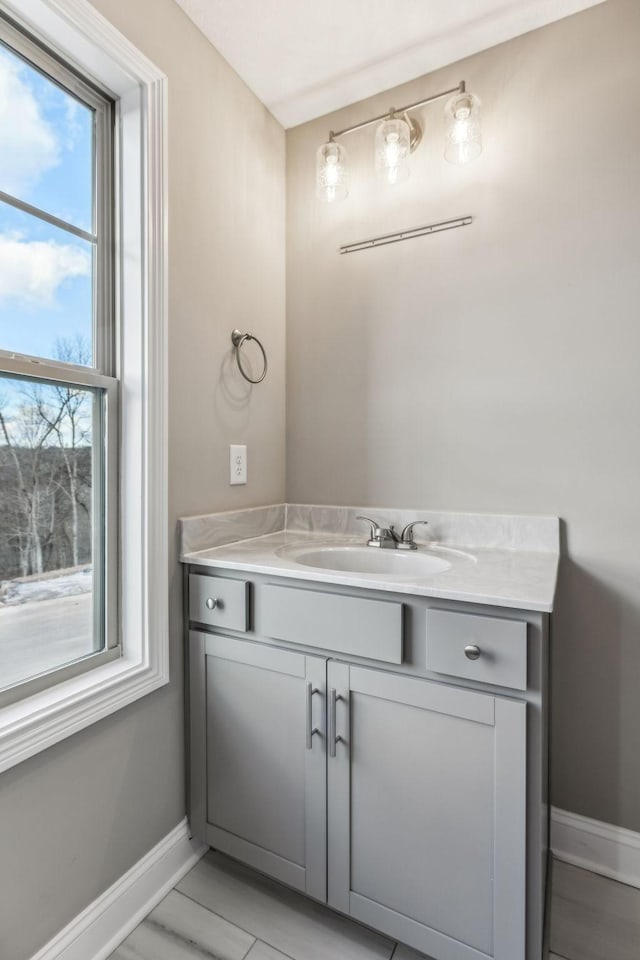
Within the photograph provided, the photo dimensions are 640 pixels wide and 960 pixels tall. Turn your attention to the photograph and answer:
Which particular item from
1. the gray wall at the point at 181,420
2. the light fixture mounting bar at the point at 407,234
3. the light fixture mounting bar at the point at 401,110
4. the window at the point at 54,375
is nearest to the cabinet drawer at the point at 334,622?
the gray wall at the point at 181,420

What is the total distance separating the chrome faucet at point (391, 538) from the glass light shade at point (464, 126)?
112cm

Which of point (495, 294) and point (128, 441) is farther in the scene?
point (495, 294)

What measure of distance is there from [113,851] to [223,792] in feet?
0.92

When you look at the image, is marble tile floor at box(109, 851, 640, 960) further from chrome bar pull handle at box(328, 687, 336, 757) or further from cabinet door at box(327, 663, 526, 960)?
chrome bar pull handle at box(328, 687, 336, 757)

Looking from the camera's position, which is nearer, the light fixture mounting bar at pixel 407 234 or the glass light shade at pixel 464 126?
the glass light shade at pixel 464 126

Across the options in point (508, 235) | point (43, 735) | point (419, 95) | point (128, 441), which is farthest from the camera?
point (419, 95)

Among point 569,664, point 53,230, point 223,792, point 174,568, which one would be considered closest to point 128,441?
point 174,568

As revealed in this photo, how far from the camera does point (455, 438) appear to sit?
1551 millimetres

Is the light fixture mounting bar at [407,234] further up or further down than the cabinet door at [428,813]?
further up

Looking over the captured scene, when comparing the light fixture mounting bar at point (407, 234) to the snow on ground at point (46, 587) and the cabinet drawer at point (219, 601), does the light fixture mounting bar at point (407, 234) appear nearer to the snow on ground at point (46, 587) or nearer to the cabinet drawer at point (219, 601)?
the cabinet drawer at point (219, 601)

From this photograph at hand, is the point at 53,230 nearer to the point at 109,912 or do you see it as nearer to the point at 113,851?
the point at 113,851

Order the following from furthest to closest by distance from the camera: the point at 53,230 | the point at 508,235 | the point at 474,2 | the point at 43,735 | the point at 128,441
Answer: the point at 508,235
the point at 474,2
the point at 128,441
the point at 53,230
the point at 43,735

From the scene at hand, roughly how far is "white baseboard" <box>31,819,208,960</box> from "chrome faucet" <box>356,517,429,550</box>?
987mm

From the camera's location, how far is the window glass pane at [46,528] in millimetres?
1006
